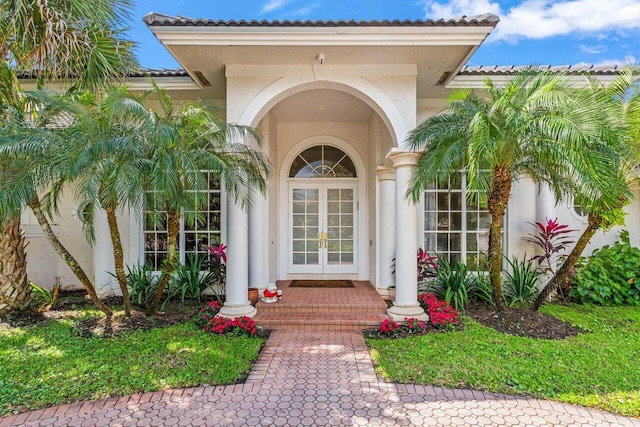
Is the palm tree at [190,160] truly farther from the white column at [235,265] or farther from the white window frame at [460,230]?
the white window frame at [460,230]

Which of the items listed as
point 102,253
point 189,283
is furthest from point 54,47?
point 189,283

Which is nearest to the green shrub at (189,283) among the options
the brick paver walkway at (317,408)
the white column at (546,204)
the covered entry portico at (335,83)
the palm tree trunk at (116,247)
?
the covered entry portico at (335,83)

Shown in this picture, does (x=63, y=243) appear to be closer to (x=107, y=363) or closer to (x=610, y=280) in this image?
(x=107, y=363)

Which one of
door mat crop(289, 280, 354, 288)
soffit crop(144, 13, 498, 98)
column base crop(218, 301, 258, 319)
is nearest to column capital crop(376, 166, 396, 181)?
soffit crop(144, 13, 498, 98)

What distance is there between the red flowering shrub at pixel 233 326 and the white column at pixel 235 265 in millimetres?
337

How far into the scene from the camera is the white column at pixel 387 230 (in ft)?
26.9

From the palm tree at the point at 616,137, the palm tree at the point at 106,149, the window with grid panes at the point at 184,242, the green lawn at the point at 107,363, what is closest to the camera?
the green lawn at the point at 107,363

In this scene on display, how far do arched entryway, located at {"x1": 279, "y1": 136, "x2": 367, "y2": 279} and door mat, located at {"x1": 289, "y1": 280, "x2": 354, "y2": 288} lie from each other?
367 millimetres

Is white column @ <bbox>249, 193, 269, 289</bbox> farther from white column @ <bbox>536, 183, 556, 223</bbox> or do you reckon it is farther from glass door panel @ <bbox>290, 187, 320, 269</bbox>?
white column @ <bbox>536, 183, 556, 223</bbox>

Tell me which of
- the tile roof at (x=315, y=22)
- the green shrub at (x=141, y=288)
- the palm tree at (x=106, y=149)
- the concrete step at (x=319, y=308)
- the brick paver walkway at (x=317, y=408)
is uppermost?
the tile roof at (x=315, y=22)

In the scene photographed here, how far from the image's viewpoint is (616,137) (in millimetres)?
5207

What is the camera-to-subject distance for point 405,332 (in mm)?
6004

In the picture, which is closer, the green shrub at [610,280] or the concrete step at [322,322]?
the concrete step at [322,322]

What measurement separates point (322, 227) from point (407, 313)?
4039 millimetres
